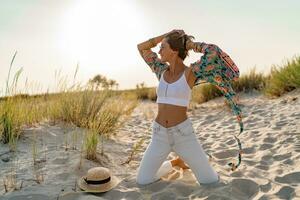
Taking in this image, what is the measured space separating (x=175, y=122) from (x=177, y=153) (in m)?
0.29

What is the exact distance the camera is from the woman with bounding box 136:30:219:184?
12.5 ft

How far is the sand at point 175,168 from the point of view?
3600mm

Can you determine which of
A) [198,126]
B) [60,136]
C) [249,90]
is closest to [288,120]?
[198,126]

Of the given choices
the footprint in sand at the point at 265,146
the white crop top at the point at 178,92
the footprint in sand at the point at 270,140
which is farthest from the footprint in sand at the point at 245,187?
the footprint in sand at the point at 270,140

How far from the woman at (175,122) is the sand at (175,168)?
0.14 m

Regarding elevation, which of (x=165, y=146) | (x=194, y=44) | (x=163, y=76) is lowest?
(x=165, y=146)

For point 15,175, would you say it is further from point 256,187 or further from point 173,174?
point 256,187

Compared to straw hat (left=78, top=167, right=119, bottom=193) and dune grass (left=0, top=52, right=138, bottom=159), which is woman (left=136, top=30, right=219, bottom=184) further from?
dune grass (left=0, top=52, right=138, bottom=159)

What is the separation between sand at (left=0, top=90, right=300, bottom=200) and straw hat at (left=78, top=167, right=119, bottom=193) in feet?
0.17

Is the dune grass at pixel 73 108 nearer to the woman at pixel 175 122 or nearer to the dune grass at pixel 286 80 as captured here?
the woman at pixel 175 122

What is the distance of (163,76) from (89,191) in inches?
48.6

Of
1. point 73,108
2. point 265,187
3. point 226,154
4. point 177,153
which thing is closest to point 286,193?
point 265,187

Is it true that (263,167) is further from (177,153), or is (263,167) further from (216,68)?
(216,68)

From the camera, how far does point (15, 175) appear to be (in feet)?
12.7
